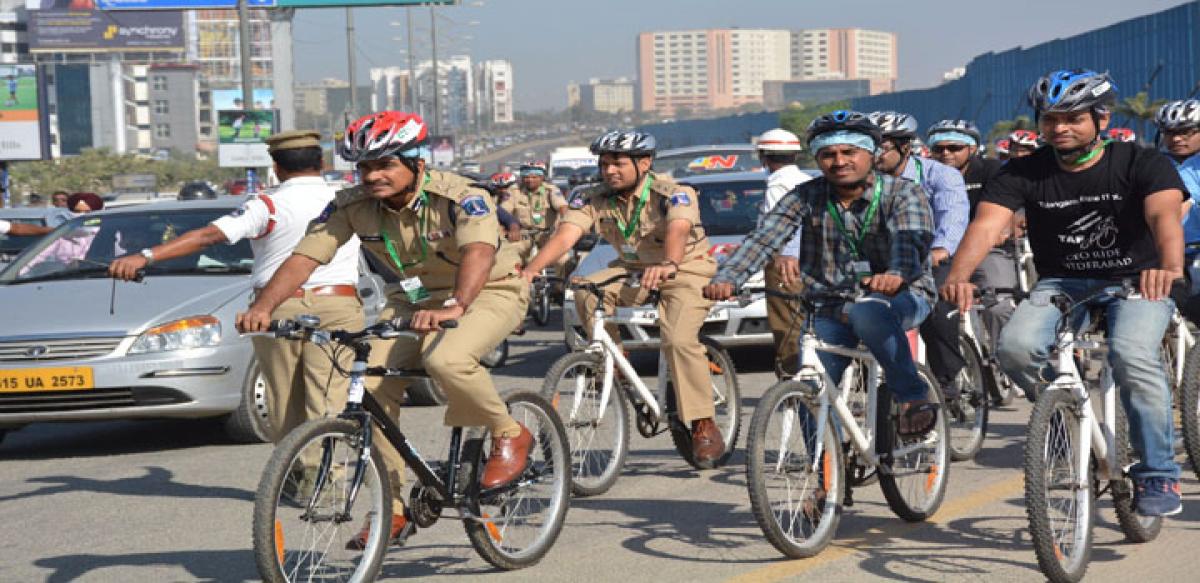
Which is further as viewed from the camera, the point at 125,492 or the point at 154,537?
the point at 125,492

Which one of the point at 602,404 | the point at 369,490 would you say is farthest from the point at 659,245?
the point at 369,490

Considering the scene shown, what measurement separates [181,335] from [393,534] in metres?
4.25

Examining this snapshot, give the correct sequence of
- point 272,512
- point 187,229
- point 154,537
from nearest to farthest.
Result: 1. point 272,512
2. point 154,537
3. point 187,229

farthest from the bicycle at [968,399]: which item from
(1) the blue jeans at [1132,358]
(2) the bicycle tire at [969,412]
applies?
(1) the blue jeans at [1132,358]

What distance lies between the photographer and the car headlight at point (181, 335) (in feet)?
33.7

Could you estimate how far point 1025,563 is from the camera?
6648 mm

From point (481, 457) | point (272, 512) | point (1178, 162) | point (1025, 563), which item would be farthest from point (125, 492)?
point (1178, 162)

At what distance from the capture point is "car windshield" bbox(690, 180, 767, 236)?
48.8 feet

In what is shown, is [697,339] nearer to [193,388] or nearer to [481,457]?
[481,457]

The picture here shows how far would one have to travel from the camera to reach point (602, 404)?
849 cm

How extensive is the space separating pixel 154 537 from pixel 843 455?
10.1 feet

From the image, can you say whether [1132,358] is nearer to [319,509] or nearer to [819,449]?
[819,449]

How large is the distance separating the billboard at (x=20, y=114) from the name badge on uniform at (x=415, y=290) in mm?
45269

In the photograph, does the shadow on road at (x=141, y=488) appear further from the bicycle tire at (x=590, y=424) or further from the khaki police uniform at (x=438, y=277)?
the khaki police uniform at (x=438, y=277)
